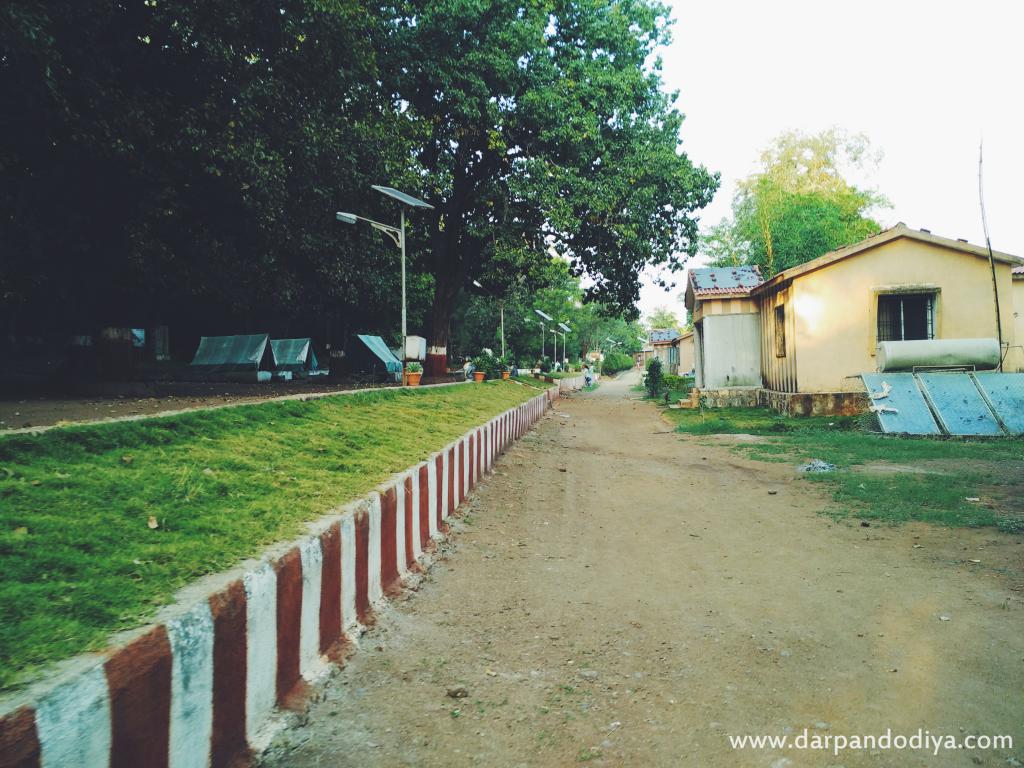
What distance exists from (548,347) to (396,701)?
66327mm

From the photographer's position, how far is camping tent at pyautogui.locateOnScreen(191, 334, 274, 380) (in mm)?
23609

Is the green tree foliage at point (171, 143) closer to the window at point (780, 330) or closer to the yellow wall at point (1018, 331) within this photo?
the window at point (780, 330)

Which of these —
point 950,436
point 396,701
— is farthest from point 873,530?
point 950,436

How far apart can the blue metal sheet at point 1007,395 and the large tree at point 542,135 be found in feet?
33.8

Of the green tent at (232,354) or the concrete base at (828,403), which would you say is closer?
the concrete base at (828,403)

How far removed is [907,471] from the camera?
8.03 metres

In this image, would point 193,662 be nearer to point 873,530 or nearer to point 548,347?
point 873,530

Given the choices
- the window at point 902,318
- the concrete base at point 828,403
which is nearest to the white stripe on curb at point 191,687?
the concrete base at point 828,403

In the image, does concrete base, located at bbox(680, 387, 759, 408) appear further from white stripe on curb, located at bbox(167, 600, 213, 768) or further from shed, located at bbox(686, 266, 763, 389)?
white stripe on curb, located at bbox(167, 600, 213, 768)

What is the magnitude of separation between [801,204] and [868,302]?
65.1 feet

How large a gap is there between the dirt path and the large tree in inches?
582

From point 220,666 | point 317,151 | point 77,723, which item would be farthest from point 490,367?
point 77,723

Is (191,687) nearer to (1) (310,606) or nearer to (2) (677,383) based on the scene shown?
(1) (310,606)

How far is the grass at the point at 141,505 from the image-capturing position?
6.67 ft
